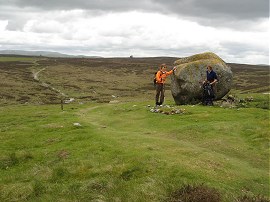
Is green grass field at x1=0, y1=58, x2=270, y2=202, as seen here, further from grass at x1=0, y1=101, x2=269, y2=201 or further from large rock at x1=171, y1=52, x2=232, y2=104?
large rock at x1=171, y1=52, x2=232, y2=104

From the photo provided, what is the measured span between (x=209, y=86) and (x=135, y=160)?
64.9ft

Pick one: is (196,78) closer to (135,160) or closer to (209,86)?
(209,86)

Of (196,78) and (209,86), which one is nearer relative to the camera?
(209,86)

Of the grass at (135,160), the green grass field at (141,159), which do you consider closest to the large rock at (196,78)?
Result: the green grass field at (141,159)

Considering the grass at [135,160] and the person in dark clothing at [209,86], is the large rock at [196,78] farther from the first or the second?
the grass at [135,160]

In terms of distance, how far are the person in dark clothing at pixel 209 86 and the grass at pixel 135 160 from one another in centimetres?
756

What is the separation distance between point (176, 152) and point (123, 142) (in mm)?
3714

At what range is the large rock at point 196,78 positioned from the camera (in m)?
38.4

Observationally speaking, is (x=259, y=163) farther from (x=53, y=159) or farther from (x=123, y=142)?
(x=53, y=159)

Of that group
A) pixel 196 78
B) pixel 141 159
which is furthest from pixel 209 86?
pixel 141 159

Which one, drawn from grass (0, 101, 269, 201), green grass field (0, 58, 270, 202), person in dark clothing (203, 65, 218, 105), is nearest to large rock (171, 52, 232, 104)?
person in dark clothing (203, 65, 218, 105)

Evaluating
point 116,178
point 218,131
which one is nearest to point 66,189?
point 116,178

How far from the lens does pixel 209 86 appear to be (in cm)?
3631

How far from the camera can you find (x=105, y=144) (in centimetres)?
2166
